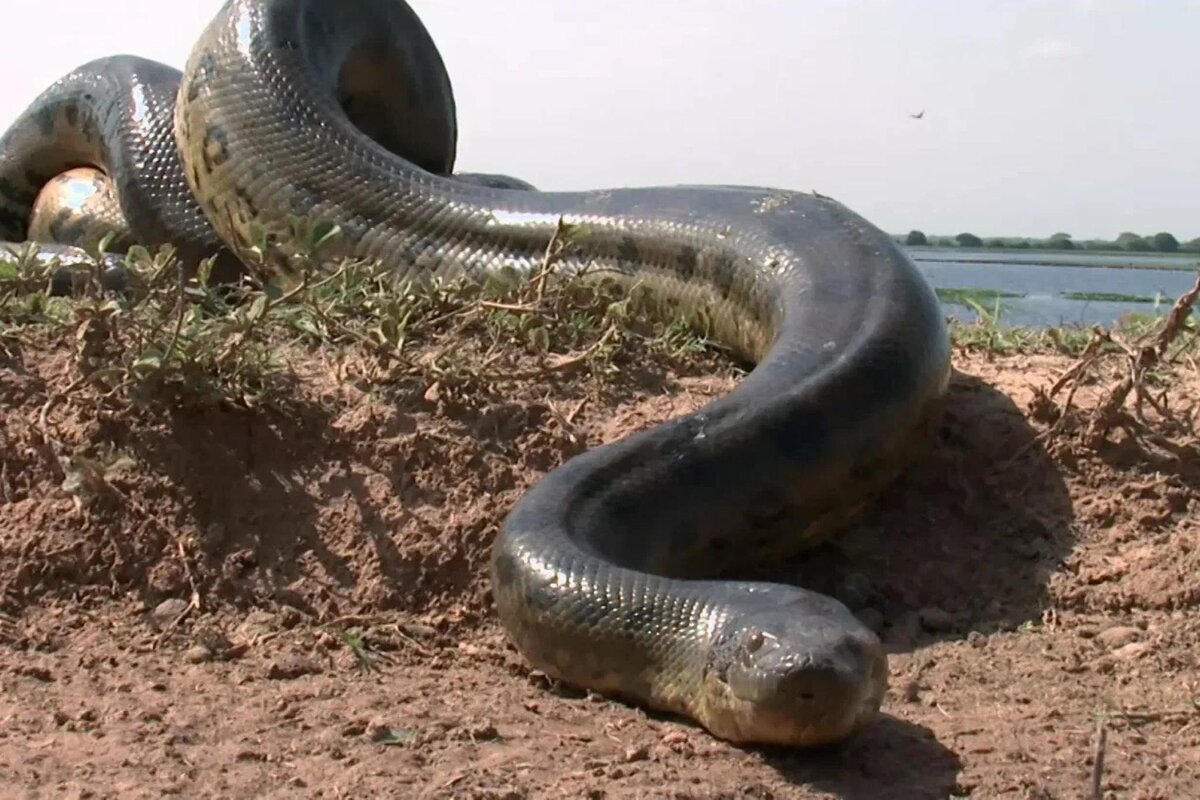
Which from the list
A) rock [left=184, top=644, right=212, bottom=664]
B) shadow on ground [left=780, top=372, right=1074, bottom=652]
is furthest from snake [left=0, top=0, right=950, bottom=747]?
rock [left=184, top=644, right=212, bottom=664]

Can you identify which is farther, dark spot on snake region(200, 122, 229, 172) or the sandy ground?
dark spot on snake region(200, 122, 229, 172)

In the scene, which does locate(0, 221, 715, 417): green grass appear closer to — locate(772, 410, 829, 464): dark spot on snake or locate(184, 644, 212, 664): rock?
locate(772, 410, 829, 464): dark spot on snake

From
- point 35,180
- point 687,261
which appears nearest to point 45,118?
point 35,180

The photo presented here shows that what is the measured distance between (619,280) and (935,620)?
7.78 ft

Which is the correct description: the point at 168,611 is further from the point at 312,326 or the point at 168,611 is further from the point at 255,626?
the point at 312,326

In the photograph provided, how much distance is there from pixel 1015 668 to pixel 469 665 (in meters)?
1.49

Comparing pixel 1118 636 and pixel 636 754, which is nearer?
pixel 636 754

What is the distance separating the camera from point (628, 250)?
256 inches

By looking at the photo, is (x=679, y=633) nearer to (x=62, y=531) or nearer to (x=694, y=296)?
(x=62, y=531)

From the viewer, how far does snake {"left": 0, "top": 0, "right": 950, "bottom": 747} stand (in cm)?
369

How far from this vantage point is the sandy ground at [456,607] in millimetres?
3256

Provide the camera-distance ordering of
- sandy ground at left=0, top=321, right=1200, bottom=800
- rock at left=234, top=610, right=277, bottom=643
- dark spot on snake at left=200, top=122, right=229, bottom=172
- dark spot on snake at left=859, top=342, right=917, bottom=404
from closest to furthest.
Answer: sandy ground at left=0, top=321, right=1200, bottom=800
rock at left=234, top=610, right=277, bottom=643
dark spot on snake at left=859, top=342, right=917, bottom=404
dark spot on snake at left=200, top=122, right=229, bottom=172

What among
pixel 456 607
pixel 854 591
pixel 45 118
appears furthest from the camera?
pixel 45 118

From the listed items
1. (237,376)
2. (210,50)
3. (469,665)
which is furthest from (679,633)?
(210,50)
